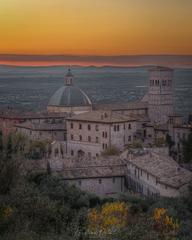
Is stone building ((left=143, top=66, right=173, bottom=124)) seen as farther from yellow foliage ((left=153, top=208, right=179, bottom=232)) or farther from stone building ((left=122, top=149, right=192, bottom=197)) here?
yellow foliage ((left=153, top=208, right=179, bottom=232))

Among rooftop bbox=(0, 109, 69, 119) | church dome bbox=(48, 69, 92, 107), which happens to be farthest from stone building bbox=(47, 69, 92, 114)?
rooftop bbox=(0, 109, 69, 119)

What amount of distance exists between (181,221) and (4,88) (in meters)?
49.1

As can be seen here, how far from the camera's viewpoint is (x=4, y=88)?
68000 mm

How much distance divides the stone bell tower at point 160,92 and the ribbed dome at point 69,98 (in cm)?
492

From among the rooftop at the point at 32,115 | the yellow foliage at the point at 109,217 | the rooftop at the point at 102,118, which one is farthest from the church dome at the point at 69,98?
the yellow foliage at the point at 109,217

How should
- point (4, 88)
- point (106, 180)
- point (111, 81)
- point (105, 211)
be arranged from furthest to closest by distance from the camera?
point (111, 81) < point (4, 88) < point (106, 180) < point (105, 211)

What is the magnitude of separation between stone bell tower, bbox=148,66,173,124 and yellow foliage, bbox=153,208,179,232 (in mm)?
28363

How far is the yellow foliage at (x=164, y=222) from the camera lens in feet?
60.3

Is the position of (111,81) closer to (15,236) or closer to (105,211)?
(105,211)

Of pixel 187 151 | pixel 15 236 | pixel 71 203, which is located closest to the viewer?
pixel 15 236

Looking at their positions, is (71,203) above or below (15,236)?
below

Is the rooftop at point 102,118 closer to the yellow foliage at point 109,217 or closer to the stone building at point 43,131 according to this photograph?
the stone building at point 43,131

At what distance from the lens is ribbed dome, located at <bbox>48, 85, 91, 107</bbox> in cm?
5159

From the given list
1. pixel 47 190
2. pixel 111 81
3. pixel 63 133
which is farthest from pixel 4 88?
pixel 47 190
